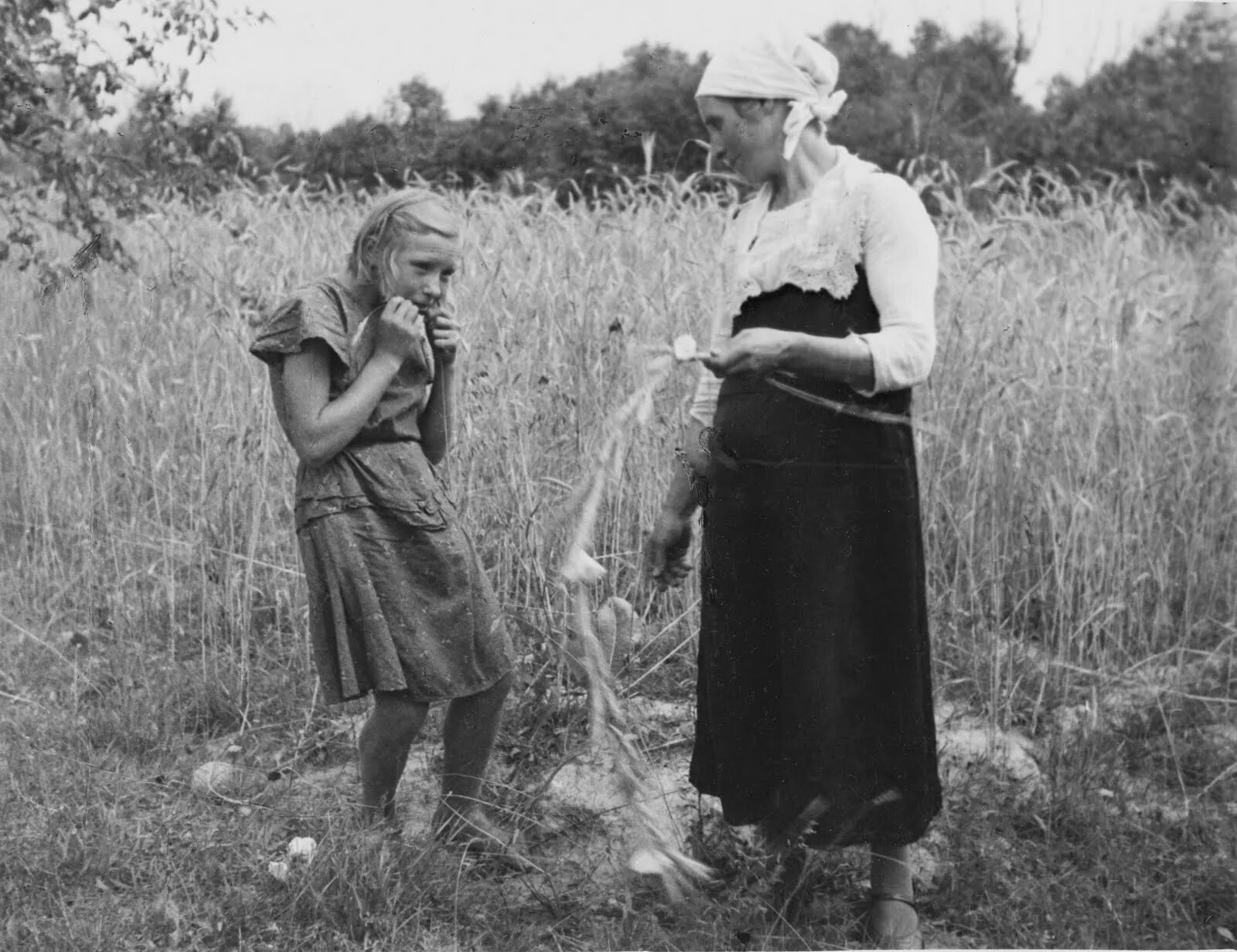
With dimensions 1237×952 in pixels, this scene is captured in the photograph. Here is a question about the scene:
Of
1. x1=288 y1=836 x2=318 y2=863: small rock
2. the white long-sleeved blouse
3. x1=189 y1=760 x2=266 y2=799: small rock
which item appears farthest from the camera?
x1=189 y1=760 x2=266 y2=799: small rock

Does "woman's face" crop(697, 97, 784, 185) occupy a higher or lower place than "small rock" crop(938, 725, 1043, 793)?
higher

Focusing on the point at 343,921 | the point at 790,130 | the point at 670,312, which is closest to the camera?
the point at 790,130

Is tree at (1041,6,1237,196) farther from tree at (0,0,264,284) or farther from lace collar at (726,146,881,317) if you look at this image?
tree at (0,0,264,284)

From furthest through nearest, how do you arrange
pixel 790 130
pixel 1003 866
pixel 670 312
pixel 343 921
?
pixel 670 312
pixel 1003 866
pixel 343 921
pixel 790 130

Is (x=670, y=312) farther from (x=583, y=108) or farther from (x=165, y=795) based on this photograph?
(x=165, y=795)

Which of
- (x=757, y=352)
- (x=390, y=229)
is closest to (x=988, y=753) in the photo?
(x=757, y=352)

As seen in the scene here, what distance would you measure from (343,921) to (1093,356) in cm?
224

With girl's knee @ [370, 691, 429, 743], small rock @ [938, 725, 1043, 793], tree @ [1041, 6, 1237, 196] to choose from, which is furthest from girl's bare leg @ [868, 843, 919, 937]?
tree @ [1041, 6, 1237, 196]

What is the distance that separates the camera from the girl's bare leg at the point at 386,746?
2.68 meters

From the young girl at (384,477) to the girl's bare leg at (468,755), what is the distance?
0.05 m

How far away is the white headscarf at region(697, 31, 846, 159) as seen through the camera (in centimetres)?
242

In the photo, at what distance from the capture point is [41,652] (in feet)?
11.3

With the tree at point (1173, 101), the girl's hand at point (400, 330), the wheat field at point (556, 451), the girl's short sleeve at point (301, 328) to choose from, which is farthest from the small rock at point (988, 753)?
the girl's short sleeve at point (301, 328)

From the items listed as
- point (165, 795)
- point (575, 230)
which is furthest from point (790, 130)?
point (165, 795)
